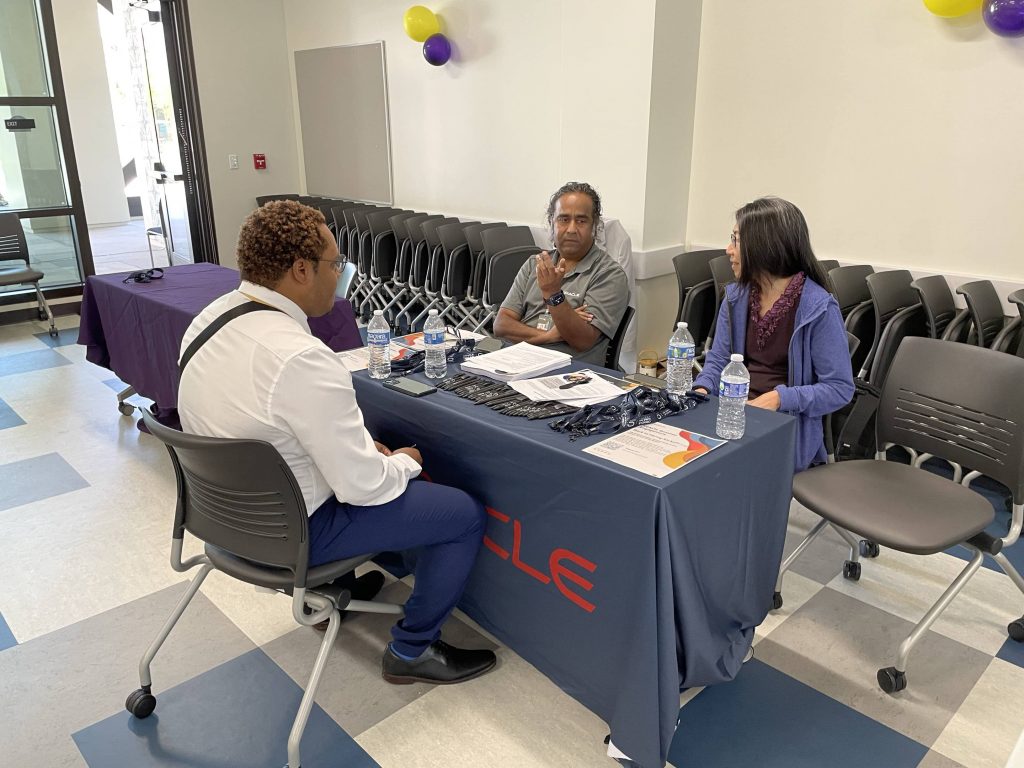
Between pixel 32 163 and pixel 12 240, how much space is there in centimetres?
117

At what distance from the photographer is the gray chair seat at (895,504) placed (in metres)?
2.05

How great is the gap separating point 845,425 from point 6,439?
4282 mm

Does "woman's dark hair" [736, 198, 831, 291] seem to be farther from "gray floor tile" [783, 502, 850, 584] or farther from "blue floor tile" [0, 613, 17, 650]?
"blue floor tile" [0, 613, 17, 650]

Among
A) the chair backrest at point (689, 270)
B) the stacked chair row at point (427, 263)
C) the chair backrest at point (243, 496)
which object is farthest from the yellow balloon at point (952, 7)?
the chair backrest at point (243, 496)

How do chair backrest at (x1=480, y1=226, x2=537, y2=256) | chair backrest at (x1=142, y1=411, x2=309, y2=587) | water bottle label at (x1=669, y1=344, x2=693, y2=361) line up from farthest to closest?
chair backrest at (x1=480, y1=226, x2=537, y2=256) → water bottle label at (x1=669, y1=344, x2=693, y2=361) → chair backrest at (x1=142, y1=411, x2=309, y2=587)

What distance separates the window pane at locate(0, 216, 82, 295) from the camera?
22.9 feet

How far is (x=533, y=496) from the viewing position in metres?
1.90

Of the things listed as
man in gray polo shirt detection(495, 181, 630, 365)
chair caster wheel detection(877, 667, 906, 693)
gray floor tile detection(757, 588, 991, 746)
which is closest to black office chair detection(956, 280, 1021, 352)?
gray floor tile detection(757, 588, 991, 746)

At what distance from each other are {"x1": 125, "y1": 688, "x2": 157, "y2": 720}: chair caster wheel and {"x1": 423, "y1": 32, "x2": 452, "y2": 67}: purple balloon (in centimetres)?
→ 520

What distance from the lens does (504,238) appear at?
16.6ft

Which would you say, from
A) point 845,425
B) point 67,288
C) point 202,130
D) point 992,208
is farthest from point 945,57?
point 67,288

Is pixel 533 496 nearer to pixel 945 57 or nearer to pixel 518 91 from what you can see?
pixel 945 57

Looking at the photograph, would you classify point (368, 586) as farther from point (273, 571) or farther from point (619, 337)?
point (619, 337)

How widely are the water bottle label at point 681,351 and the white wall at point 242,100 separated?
6.48 m
